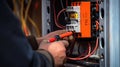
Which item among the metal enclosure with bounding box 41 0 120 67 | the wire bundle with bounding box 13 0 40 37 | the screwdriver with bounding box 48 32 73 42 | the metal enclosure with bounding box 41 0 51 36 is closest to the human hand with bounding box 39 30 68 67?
the screwdriver with bounding box 48 32 73 42

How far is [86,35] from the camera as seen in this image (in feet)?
3.91

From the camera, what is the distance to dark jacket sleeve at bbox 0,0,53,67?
2.00 ft

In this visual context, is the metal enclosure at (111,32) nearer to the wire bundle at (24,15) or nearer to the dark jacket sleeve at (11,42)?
the dark jacket sleeve at (11,42)

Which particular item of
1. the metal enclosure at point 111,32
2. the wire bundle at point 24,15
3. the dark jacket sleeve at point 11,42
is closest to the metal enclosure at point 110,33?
the metal enclosure at point 111,32

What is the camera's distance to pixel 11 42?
2.06ft

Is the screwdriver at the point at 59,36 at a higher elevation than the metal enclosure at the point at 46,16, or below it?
below

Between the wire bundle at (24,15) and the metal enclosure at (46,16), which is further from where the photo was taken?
the wire bundle at (24,15)

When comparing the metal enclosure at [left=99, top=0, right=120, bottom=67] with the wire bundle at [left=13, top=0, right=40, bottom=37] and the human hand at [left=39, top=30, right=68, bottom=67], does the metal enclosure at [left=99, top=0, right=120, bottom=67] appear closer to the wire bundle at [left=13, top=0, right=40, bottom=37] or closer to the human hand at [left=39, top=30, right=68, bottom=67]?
the human hand at [left=39, top=30, right=68, bottom=67]

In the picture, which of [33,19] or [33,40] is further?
[33,19]

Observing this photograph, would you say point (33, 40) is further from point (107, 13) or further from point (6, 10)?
point (6, 10)

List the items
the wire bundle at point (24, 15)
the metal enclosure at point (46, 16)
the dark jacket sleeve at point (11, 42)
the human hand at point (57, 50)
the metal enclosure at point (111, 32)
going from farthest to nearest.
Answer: the wire bundle at point (24, 15) < the metal enclosure at point (46, 16) < the human hand at point (57, 50) < the metal enclosure at point (111, 32) < the dark jacket sleeve at point (11, 42)

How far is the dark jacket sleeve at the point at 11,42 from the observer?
0.61m

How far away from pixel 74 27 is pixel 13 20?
0.61 m

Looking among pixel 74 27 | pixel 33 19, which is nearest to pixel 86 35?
pixel 74 27
